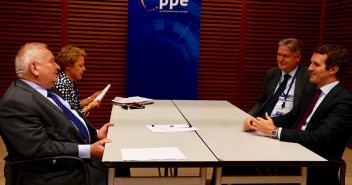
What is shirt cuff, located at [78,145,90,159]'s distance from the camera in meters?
2.61

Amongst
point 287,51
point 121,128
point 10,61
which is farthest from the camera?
point 10,61

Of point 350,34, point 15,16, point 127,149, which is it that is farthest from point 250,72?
point 127,149

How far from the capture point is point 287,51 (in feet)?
13.7

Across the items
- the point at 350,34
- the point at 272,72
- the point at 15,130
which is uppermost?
the point at 350,34

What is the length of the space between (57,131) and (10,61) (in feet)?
13.5

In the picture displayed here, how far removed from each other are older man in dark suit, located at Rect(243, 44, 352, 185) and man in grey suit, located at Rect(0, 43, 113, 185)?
138cm

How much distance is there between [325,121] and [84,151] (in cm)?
179

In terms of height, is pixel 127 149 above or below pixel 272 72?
below

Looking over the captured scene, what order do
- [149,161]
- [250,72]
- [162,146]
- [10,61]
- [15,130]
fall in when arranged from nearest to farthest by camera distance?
[149,161]
[15,130]
[162,146]
[10,61]
[250,72]

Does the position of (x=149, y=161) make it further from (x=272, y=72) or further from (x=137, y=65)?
(x=137, y=65)

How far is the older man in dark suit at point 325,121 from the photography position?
9.24 feet

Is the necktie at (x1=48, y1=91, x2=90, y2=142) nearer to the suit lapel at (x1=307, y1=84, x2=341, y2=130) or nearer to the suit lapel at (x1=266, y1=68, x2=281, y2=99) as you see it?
the suit lapel at (x1=307, y1=84, x2=341, y2=130)

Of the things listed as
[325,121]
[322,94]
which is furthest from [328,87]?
[325,121]

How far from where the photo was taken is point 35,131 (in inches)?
95.6
